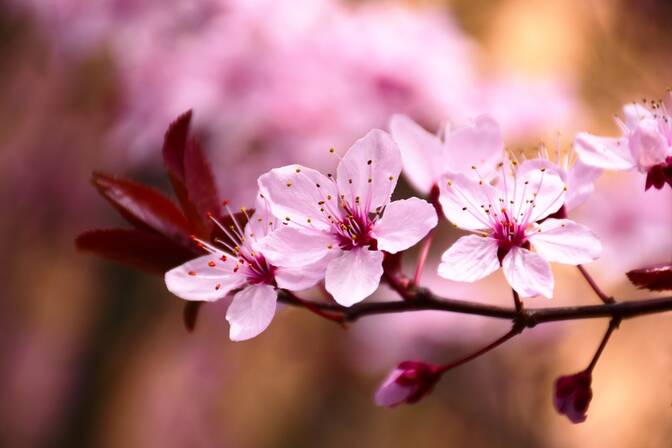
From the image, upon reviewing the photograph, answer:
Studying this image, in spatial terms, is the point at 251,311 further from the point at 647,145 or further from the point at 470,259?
the point at 647,145

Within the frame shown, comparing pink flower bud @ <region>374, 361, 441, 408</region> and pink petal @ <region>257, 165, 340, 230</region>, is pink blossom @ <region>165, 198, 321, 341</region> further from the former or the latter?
pink flower bud @ <region>374, 361, 441, 408</region>

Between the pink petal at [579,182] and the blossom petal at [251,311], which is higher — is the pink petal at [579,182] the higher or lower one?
the higher one

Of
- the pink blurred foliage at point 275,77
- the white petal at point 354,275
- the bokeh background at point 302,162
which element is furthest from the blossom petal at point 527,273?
the pink blurred foliage at point 275,77

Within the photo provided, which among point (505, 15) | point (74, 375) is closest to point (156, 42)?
point (74, 375)

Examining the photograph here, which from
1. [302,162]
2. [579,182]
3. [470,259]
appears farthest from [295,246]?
[302,162]

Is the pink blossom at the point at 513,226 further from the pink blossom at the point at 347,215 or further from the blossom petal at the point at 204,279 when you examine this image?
the blossom petal at the point at 204,279

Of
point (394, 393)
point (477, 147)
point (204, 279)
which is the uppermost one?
point (477, 147)
